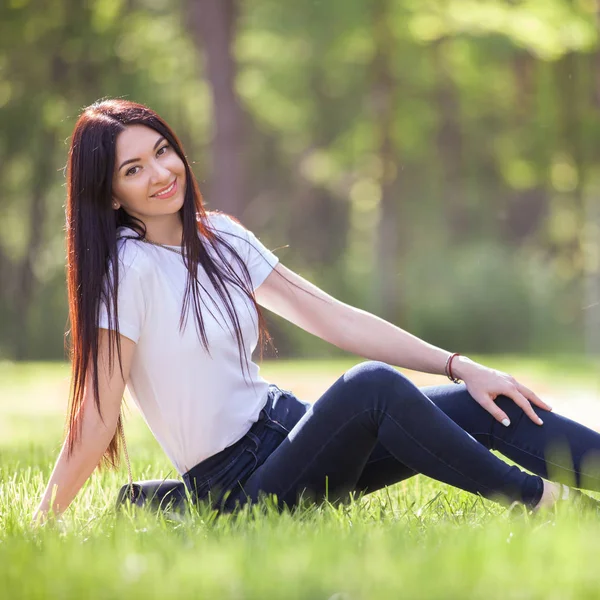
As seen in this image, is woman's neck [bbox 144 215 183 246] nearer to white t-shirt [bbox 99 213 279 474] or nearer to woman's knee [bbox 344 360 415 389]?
white t-shirt [bbox 99 213 279 474]

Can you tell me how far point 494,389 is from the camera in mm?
2787

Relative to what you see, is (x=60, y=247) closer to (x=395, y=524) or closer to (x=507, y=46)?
(x=507, y=46)

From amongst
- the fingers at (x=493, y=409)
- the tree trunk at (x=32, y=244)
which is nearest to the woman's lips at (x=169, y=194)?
the fingers at (x=493, y=409)

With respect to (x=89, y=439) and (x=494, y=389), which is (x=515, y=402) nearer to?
(x=494, y=389)

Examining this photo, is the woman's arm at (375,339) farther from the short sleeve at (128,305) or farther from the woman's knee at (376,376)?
the short sleeve at (128,305)

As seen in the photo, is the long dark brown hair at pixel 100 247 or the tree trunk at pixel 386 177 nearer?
the long dark brown hair at pixel 100 247

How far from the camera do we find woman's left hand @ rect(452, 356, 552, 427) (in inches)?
108

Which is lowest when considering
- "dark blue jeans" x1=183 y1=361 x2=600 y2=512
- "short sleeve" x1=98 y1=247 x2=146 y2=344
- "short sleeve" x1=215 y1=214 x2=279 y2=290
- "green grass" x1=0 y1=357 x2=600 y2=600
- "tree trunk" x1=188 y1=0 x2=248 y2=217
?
"green grass" x1=0 y1=357 x2=600 y2=600

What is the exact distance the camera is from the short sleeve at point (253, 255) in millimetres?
3150

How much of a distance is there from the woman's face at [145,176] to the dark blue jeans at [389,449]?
752 millimetres

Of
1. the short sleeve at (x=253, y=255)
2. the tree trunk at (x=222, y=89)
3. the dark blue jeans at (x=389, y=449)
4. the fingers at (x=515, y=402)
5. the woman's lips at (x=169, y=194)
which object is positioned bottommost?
the dark blue jeans at (x=389, y=449)

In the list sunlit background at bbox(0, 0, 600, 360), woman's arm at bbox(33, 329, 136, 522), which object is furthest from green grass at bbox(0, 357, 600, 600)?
sunlit background at bbox(0, 0, 600, 360)

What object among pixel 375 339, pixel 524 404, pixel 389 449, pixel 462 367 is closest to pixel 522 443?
pixel 524 404

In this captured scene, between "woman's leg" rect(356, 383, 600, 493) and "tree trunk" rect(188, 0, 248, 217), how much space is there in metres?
10.4
